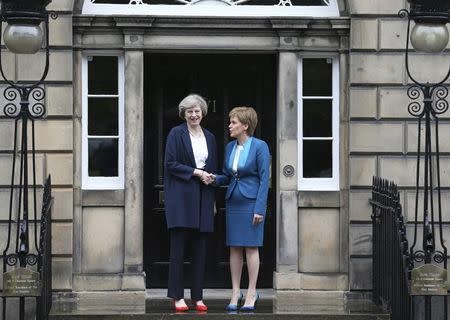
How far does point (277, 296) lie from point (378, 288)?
3.51 feet

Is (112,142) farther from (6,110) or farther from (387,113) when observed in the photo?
(387,113)

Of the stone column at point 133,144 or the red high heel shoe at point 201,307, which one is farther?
the stone column at point 133,144

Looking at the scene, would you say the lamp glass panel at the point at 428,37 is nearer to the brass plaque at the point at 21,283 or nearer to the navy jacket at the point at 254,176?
the navy jacket at the point at 254,176

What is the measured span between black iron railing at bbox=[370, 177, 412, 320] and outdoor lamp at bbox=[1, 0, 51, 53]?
339 cm

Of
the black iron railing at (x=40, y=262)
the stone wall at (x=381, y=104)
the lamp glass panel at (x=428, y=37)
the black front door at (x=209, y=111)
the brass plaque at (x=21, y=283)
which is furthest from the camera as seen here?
the black front door at (x=209, y=111)

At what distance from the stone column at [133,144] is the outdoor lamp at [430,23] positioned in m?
3.08

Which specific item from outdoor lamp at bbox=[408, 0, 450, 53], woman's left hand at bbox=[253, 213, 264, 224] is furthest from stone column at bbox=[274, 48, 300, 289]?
outdoor lamp at bbox=[408, 0, 450, 53]

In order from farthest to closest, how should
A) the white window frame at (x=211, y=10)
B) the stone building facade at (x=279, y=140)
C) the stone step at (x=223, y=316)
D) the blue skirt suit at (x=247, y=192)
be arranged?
the white window frame at (x=211, y=10) < the stone building facade at (x=279, y=140) < the blue skirt suit at (x=247, y=192) < the stone step at (x=223, y=316)

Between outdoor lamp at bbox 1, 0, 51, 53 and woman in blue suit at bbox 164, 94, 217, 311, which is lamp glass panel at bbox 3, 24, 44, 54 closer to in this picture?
outdoor lamp at bbox 1, 0, 51, 53

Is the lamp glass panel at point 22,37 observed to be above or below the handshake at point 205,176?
above

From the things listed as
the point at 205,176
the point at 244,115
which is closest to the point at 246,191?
the point at 205,176

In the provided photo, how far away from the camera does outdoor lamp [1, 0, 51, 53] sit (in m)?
12.3

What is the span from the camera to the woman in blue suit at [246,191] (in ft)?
43.5

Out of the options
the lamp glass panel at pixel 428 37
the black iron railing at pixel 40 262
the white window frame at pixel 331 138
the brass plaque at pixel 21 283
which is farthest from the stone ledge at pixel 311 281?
the brass plaque at pixel 21 283
